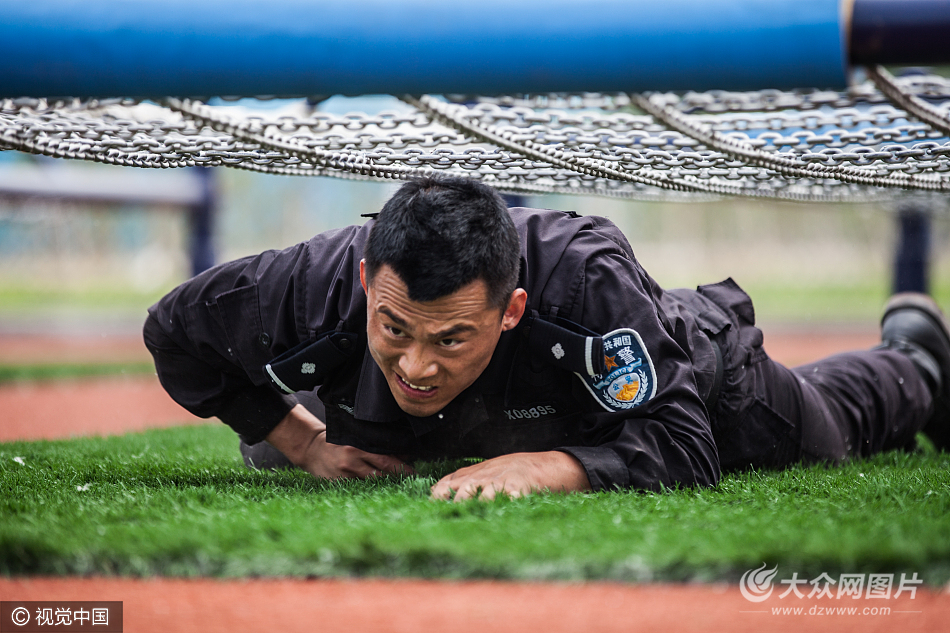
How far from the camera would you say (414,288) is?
5.97ft

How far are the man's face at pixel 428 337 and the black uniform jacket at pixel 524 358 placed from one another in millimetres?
172

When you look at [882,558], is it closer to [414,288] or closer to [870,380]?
[414,288]

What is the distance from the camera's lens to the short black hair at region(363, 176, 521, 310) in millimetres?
1830

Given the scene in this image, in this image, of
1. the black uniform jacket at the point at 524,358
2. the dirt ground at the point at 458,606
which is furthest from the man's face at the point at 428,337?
the dirt ground at the point at 458,606

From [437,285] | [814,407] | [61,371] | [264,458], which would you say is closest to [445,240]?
[437,285]

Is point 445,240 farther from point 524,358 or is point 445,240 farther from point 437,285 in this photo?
point 524,358

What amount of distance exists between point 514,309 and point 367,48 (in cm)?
71

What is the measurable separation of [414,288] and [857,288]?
72.2 feet

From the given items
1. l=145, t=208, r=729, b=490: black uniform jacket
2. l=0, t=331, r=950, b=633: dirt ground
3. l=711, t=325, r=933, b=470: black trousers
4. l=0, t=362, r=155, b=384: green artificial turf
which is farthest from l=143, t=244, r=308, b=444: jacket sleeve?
l=0, t=362, r=155, b=384: green artificial turf

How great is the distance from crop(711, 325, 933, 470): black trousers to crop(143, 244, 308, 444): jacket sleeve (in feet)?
3.98

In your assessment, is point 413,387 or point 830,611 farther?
point 413,387

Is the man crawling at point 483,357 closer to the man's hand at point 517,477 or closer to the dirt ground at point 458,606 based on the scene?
the man's hand at point 517,477

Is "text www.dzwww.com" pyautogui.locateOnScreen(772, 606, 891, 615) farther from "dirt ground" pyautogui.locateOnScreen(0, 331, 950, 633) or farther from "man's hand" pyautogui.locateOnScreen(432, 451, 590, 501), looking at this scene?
"man's hand" pyautogui.locateOnScreen(432, 451, 590, 501)

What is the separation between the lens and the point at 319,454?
98.6 inches
